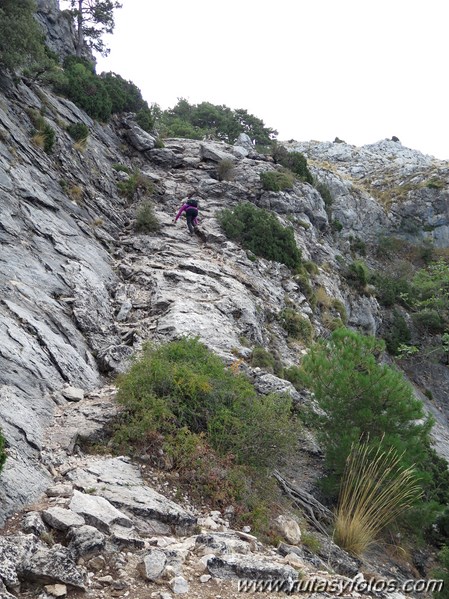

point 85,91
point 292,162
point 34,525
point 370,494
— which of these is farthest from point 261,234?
point 34,525

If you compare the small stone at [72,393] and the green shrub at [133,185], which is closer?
the small stone at [72,393]

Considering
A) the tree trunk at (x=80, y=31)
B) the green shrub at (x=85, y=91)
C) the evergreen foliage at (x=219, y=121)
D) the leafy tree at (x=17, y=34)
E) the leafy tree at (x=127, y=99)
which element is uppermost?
the evergreen foliage at (x=219, y=121)

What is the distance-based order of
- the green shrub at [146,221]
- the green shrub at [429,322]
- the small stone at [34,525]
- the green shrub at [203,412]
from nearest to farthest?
the small stone at [34,525]
the green shrub at [203,412]
the green shrub at [146,221]
the green shrub at [429,322]

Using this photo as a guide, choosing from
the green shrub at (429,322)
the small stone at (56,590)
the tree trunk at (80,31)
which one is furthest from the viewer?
the tree trunk at (80,31)

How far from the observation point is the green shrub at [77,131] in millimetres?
18562

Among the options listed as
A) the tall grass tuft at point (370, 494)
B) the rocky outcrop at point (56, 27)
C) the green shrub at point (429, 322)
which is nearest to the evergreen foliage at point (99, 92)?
the rocky outcrop at point (56, 27)

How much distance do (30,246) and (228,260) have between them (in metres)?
6.73

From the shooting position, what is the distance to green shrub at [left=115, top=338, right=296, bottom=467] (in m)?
6.96

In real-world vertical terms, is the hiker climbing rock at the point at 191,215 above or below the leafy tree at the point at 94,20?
below

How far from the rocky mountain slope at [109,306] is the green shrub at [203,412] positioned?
1.56 ft

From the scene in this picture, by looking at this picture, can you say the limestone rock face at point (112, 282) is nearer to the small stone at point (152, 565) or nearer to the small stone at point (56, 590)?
the small stone at point (152, 565)

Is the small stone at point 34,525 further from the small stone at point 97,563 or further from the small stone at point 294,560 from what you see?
the small stone at point 294,560

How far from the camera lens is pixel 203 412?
739cm

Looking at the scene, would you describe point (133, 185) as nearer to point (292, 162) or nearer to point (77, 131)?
point (77, 131)
